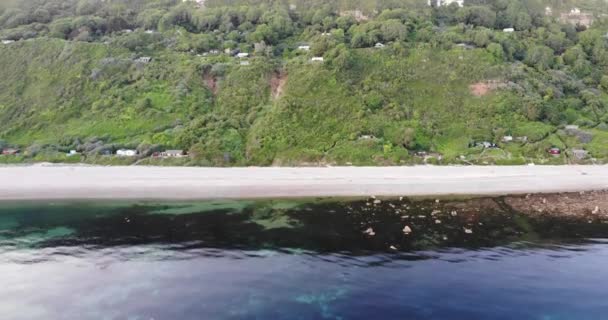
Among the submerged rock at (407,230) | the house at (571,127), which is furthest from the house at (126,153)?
the house at (571,127)

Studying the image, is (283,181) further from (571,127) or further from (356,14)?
(356,14)

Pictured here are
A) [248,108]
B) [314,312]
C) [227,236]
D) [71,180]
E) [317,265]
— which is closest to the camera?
[314,312]

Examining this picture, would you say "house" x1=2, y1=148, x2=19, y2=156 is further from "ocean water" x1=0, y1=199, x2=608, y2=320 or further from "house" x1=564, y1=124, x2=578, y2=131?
"house" x1=564, y1=124, x2=578, y2=131

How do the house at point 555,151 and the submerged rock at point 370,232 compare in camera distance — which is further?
the house at point 555,151

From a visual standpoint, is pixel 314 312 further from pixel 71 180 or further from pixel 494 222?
pixel 71 180

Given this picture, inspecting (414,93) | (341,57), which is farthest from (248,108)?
(414,93)

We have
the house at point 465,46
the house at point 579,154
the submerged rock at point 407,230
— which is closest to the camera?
the submerged rock at point 407,230

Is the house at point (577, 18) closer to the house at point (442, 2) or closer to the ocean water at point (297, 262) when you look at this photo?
the house at point (442, 2)
